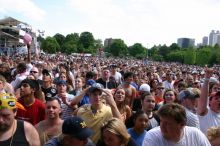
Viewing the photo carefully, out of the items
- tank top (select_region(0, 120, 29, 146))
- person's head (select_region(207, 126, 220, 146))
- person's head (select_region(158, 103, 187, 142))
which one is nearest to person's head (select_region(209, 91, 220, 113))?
person's head (select_region(207, 126, 220, 146))

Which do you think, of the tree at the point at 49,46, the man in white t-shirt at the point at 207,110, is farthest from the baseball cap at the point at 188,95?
the tree at the point at 49,46

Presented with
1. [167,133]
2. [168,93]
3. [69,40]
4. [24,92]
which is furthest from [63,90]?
[69,40]

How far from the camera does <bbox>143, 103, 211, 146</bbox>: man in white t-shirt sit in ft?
11.2

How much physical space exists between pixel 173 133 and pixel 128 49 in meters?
148

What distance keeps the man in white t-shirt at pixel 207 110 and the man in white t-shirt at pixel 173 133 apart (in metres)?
1.68

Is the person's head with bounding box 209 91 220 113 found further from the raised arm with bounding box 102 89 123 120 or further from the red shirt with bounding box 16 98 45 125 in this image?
the red shirt with bounding box 16 98 45 125

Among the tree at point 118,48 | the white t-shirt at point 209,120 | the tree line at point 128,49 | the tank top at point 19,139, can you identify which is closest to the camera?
the tank top at point 19,139

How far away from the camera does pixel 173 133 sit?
3428 mm

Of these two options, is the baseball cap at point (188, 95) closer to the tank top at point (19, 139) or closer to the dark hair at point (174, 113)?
the dark hair at point (174, 113)

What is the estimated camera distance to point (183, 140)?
3494mm

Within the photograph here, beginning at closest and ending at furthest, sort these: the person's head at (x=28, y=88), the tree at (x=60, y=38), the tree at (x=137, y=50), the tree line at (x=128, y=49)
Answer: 1. the person's head at (x=28, y=88)
2. the tree line at (x=128, y=49)
3. the tree at (x=60, y=38)
4. the tree at (x=137, y=50)

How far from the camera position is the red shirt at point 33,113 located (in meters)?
5.29

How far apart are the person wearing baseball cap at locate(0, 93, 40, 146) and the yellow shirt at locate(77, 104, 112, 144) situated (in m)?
1.61

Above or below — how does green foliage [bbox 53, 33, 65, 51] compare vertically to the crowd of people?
above
